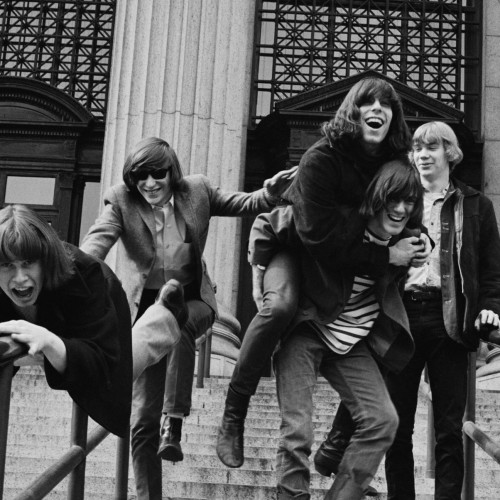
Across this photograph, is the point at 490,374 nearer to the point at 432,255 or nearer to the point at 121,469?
the point at 432,255

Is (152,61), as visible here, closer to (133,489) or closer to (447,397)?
(133,489)

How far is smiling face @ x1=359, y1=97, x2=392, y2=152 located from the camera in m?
4.66

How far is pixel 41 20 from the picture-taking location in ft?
48.1

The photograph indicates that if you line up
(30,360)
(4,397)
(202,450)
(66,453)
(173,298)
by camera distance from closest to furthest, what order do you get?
(4,397), (30,360), (66,453), (173,298), (202,450)

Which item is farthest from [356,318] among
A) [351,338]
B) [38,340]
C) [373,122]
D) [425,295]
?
[38,340]

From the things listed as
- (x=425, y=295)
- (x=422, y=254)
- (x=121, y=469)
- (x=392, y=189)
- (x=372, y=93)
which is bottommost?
(x=121, y=469)

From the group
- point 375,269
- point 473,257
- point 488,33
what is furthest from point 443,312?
point 488,33

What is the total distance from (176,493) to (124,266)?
1331 mm

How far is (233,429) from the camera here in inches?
187

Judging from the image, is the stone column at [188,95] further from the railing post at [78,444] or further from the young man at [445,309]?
the railing post at [78,444]

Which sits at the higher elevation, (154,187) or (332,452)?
(154,187)

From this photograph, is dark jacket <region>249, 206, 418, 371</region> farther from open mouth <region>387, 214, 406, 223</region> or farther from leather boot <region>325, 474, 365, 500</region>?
leather boot <region>325, 474, 365, 500</region>

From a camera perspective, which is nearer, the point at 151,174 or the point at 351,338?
the point at 351,338

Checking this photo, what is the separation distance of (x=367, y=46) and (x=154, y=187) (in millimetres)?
9508
